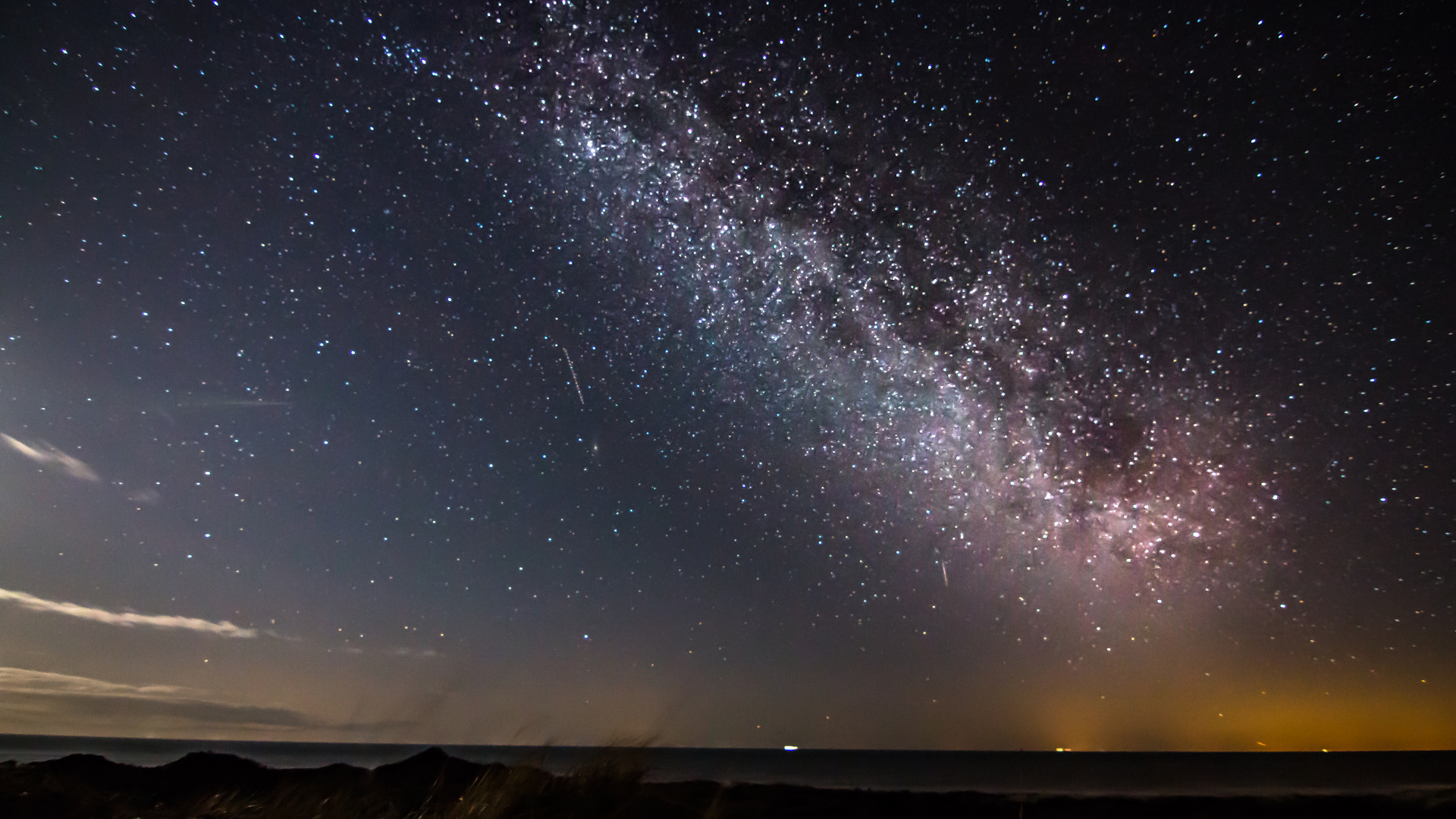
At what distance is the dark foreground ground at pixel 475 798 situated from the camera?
5887 millimetres

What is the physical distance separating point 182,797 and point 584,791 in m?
4.30

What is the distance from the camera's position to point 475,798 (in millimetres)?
5738

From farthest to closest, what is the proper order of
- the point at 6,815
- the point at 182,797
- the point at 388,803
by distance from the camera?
1. the point at 182,797
2. the point at 388,803
3. the point at 6,815

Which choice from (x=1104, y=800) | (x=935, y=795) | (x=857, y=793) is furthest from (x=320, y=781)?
(x=1104, y=800)

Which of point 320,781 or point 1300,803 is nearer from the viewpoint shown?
point 320,781

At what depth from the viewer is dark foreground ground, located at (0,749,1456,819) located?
5887 mm

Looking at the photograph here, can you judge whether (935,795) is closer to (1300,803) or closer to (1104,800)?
(1104,800)

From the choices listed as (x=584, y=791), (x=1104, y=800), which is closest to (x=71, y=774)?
(x=584, y=791)

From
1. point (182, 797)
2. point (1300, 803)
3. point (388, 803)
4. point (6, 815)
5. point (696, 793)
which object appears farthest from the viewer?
point (1300, 803)

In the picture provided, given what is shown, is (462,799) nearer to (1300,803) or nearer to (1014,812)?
(1014,812)

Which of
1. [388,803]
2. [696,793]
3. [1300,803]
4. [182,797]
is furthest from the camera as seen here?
[1300,803]

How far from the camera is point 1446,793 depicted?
862 cm

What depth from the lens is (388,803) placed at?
6172 mm

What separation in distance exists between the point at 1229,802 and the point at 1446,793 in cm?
274
